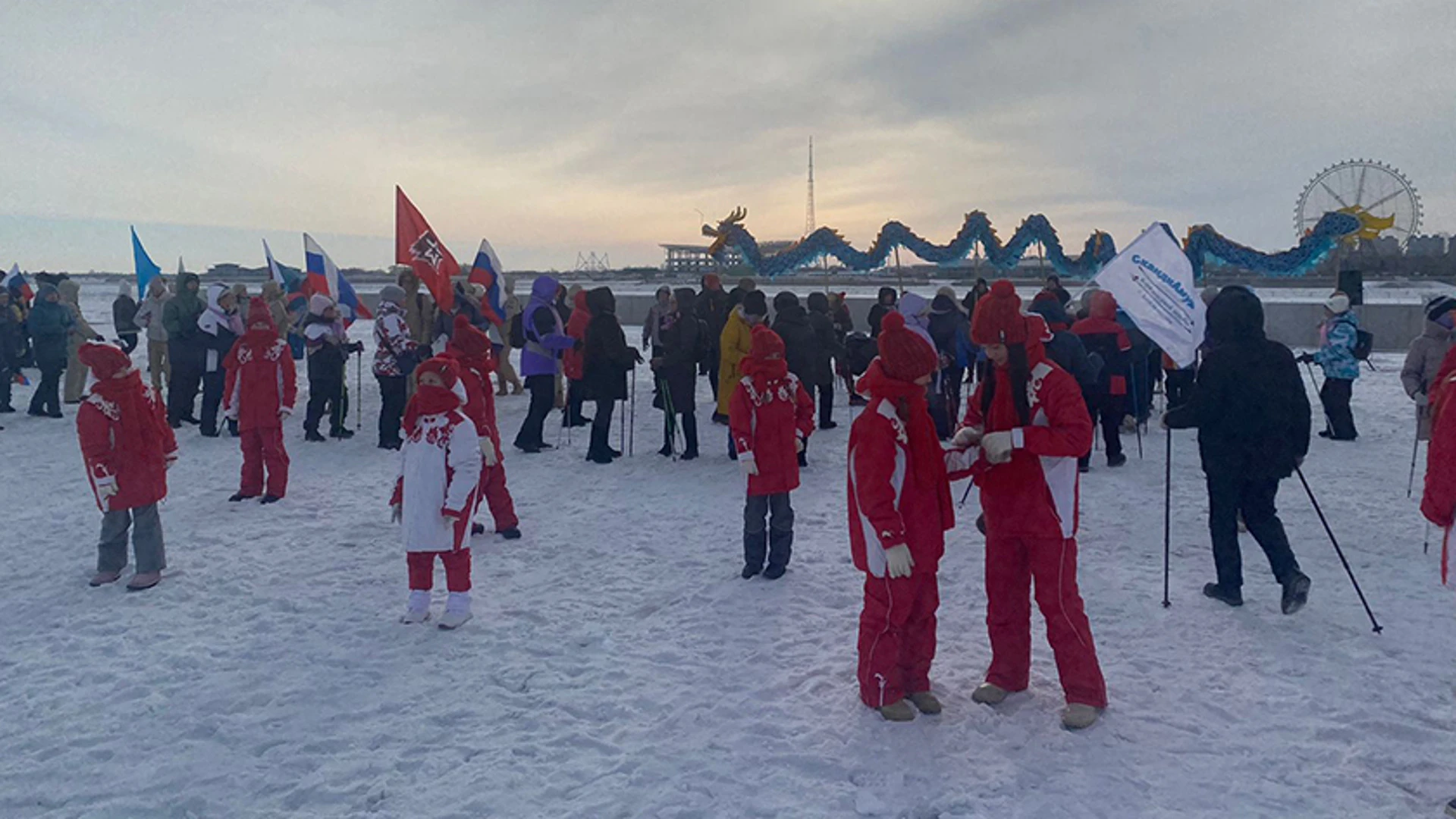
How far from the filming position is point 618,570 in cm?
664

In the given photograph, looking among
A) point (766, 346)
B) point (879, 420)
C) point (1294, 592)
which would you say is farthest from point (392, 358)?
point (1294, 592)

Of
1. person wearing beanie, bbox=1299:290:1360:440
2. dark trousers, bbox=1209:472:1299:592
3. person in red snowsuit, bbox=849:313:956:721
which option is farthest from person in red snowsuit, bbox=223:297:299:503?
person wearing beanie, bbox=1299:290:1360:440

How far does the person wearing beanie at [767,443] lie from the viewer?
6.09 metres

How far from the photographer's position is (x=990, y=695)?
4.38 m

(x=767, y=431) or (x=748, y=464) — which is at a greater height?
(x=767, y=431)

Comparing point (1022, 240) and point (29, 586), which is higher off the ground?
point (1022, 240)

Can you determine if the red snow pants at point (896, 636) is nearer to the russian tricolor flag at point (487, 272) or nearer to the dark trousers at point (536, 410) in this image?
the dark trousers at point (536, 410)

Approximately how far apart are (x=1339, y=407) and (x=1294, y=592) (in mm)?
6948

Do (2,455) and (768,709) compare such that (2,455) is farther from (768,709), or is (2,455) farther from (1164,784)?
(1164,784)

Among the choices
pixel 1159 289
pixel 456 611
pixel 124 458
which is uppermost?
pixel 1159 289

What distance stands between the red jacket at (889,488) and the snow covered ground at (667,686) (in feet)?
2.72

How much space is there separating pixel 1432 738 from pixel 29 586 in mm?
8162

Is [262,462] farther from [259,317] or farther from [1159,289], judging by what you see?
[1159,289]

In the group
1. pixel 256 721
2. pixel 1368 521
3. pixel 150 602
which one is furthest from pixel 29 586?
pixel 1368 521
